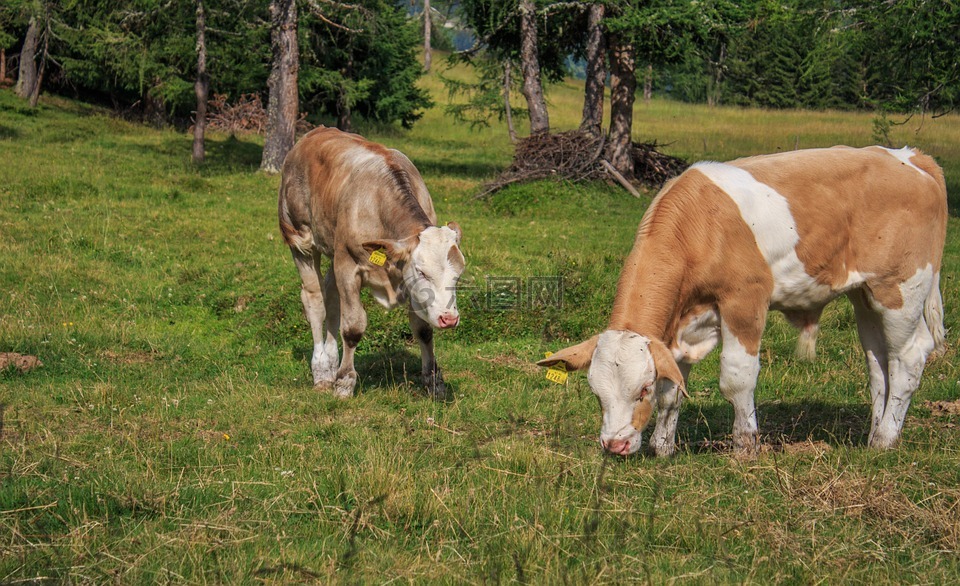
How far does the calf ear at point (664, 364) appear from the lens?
5.68 meters

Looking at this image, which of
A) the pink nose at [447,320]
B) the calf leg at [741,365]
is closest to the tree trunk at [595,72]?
the pink nose at [447,320]

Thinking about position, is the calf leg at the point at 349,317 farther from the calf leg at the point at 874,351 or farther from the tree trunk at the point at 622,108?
the tree trunk at the point at 622,108

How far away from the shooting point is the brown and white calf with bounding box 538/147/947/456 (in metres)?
5.97

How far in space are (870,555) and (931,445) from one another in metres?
2.49

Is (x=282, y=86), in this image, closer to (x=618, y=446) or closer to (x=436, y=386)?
(x=436, y=386)

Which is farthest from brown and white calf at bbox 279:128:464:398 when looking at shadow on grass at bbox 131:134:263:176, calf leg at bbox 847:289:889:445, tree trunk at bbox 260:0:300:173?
shadow on grass at bbox 131:134:263:176

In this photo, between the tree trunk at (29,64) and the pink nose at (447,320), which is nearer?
the pink nose at (447,320)

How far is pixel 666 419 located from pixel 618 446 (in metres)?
0.99

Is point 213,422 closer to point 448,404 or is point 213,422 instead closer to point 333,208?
point 448,404

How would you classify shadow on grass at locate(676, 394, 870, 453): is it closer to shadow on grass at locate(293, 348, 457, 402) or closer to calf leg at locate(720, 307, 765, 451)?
calf leg at locate(720, 307, 765, 451)

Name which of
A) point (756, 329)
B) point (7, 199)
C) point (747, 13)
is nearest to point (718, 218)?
point (756, 329)

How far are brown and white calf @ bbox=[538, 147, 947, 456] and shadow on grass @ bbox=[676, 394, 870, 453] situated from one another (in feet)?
0.91

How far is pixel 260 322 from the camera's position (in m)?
10.9

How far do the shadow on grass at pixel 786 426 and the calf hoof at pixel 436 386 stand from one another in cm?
212
